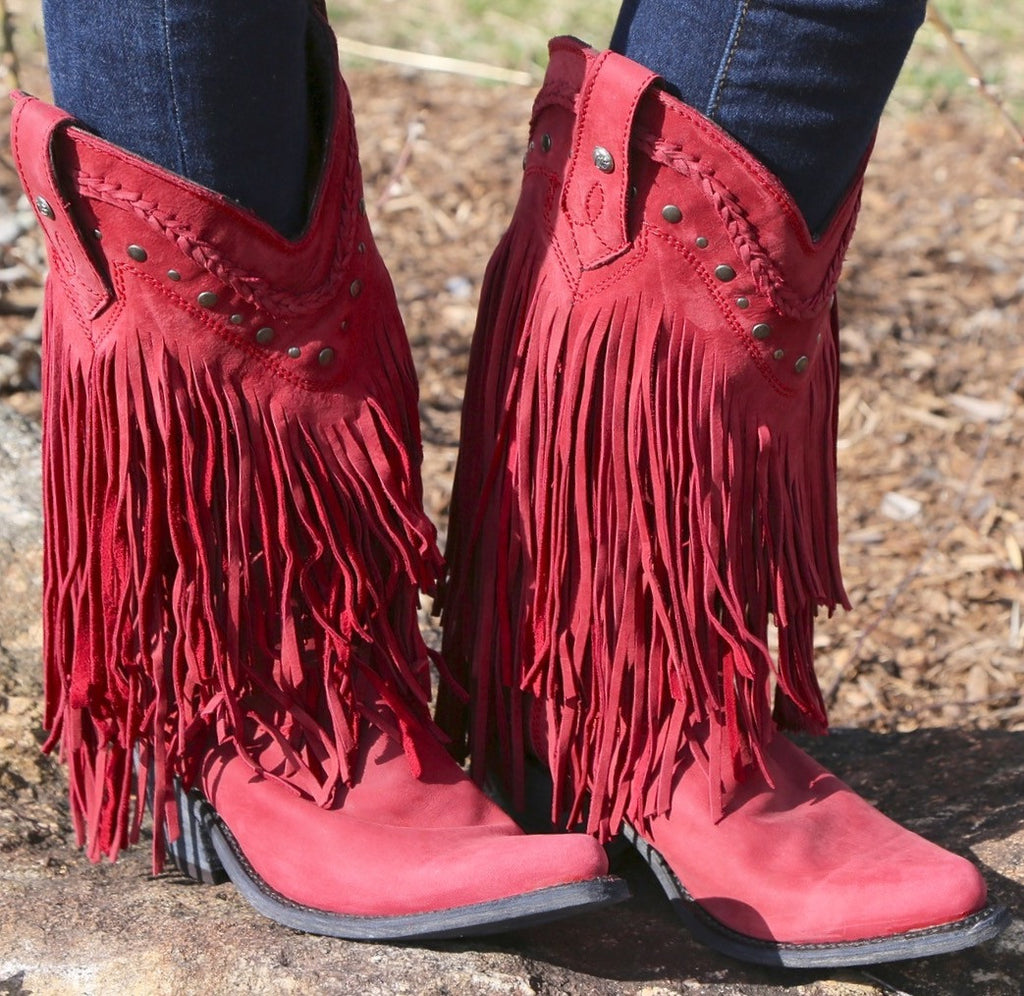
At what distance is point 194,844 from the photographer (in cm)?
110

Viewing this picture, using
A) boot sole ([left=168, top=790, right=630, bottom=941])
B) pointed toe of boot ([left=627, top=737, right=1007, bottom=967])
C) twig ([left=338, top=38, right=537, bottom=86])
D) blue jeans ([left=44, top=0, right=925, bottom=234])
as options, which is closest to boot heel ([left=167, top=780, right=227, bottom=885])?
boot sole ([left=168, top=790, right=630, bottom=941])

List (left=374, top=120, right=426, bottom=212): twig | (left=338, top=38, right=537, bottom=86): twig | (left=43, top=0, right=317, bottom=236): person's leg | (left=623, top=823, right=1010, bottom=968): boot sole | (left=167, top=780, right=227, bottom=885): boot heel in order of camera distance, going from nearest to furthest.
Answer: (left=43, top=0, right=317, bottom=236): person's leg → (left=623, top=823, right=1010, bottom=968): boot sole → (left=167, top=780, right=227, bottom=885): boot heel → (left=374, top=120, right=426, bottom=212): twig → (left=338, top=38, right=537, bottom=86): twig

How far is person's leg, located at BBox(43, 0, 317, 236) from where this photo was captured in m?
0.84

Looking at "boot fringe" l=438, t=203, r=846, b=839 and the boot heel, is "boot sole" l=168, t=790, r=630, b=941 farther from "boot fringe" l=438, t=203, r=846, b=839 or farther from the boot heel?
"boot fringe" l=438, t=203, r=846, b=839

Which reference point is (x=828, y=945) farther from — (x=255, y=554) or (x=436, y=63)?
(x=436, y=63)

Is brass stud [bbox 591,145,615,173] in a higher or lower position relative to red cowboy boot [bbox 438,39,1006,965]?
higher

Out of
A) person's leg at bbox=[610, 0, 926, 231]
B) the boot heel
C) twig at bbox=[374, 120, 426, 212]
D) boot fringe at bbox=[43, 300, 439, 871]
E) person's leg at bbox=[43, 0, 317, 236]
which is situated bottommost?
the boot heel

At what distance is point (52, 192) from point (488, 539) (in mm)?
413

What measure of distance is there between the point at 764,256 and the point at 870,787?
2.01 ft

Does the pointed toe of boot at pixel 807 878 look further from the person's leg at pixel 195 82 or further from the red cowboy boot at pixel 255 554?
the person's leg at pixel 195 82

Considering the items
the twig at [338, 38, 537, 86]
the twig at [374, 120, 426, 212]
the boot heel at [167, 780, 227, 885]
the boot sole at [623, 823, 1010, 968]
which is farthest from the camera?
the twig at [338, 38, 537, 86]

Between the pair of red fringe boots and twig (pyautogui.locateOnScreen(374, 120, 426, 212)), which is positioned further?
twig (pyautogui.locateOnScreen(374, 120, 426, 212))

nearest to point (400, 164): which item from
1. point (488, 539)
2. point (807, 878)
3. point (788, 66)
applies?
point (488, 539)

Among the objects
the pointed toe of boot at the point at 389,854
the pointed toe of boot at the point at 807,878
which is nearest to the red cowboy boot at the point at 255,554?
the pointed toe of boot at the point at 389,854
